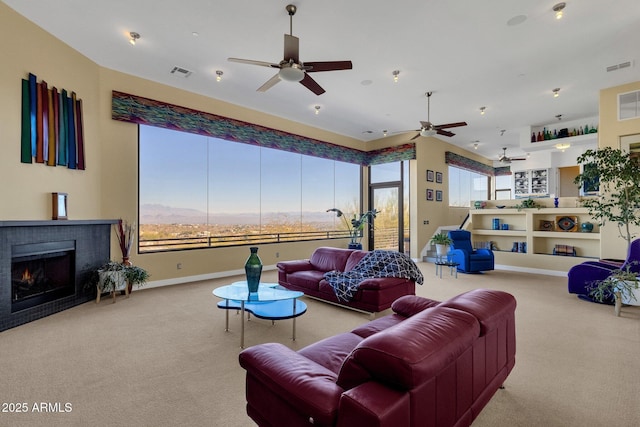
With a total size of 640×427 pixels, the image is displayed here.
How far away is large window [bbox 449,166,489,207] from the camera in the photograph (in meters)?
10.2

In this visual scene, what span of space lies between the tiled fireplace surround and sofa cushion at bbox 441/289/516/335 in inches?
172

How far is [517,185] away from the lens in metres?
10.9

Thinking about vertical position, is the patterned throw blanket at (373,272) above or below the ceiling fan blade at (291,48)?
below

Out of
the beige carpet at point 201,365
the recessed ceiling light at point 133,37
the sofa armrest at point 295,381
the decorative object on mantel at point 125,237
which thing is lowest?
the beige carpet at point 201,365

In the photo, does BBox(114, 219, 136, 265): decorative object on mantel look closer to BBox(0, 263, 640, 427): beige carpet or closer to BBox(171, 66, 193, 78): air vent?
BBox(0, 263, 640, 427): beige carpet

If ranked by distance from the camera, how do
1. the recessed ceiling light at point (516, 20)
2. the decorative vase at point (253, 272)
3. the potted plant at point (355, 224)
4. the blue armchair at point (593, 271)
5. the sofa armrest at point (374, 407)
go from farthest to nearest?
1. the potted plant at point (355, 224)
2. the blue armchair at point (593, 271)
3. the recessed ceiling light at point (516, 20)
4. the decorative vase at point (253, 272)
5. the sofa armrest at point (374, 407)

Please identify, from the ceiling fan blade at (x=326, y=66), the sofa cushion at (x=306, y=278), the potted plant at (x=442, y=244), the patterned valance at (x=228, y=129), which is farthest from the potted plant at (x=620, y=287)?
the patterned valance at (x=228, y=129)

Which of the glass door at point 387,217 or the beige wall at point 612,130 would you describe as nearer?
the beige wall at point 612,130

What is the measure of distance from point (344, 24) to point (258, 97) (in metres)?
2.71

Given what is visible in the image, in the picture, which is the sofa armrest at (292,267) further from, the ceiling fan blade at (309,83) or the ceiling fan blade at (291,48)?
the ceiling fan blade at (291,48)

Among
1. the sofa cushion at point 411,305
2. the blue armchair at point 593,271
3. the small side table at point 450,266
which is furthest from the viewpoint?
the small side table at point 450,266

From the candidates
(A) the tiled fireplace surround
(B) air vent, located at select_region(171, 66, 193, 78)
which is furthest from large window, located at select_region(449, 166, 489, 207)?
(A) the tiled fireplace surround

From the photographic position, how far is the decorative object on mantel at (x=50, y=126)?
3.68 meters

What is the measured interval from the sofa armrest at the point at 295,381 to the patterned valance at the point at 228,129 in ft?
16.1
